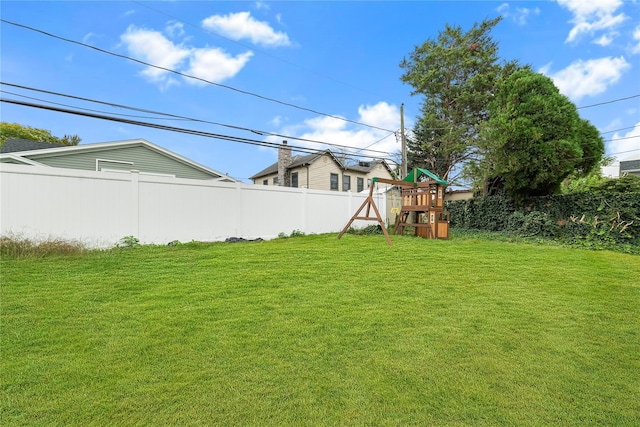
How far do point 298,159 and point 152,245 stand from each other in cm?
→ 1615

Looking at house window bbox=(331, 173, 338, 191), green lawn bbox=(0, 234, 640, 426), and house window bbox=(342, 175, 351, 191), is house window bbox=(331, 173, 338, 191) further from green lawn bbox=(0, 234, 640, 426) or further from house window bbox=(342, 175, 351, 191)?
green lawn bbox=(0, 234, 640, 426)

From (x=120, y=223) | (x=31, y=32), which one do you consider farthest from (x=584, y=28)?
(x=31, y=32)

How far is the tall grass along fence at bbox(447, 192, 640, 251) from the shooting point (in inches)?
342

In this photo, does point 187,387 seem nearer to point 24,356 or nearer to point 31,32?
point 24,356

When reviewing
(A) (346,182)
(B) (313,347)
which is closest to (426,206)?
(B) (313,347)

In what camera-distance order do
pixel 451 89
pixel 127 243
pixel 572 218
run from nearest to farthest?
pixel 127 243 < pixel 572 218 < pixel 451 89

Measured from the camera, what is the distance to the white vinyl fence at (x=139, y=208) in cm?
607

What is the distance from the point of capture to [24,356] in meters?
2.49

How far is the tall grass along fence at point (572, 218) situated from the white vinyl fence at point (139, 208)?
753 centimetres

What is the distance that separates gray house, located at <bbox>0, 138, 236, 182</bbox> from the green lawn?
23.4ft

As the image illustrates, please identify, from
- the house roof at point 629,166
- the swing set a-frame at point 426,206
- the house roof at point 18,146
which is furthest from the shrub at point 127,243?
the house roof at point 629,166

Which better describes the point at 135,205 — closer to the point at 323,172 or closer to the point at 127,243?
the point at 127,243

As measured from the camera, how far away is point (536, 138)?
1003cm

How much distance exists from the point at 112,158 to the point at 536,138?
49.9ft
